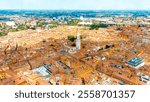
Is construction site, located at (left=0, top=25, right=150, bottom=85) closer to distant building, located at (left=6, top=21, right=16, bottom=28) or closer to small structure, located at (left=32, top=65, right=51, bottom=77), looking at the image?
small structure, located at (left=32, top=65, right=51, bottom=77)

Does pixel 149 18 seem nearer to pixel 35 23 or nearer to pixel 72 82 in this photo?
pixel 35 23

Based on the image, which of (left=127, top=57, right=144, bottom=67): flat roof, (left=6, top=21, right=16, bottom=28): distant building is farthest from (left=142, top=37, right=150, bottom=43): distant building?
(left=6, top=21, right=16, bottom=28): distant building

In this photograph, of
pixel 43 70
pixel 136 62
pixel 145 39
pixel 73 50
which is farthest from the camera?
pixel 145 39

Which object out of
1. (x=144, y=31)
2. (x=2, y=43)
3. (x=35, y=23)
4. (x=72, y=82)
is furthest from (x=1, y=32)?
(x=144, y=31)

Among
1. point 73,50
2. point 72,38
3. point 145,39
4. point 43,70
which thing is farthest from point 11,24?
point 145,39

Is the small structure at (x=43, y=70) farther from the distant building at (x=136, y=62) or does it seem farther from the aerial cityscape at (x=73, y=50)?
the distant building at (x=136, y=62)

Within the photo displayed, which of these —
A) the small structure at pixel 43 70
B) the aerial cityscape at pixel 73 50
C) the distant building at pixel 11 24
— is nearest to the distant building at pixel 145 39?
the aerial cityscape at pixel 73 50

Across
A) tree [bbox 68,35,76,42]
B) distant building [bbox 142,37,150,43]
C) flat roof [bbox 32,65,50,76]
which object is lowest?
flat roof [bbox 32,65,50,76]

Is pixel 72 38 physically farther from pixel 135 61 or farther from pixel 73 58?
pixel 135 61
